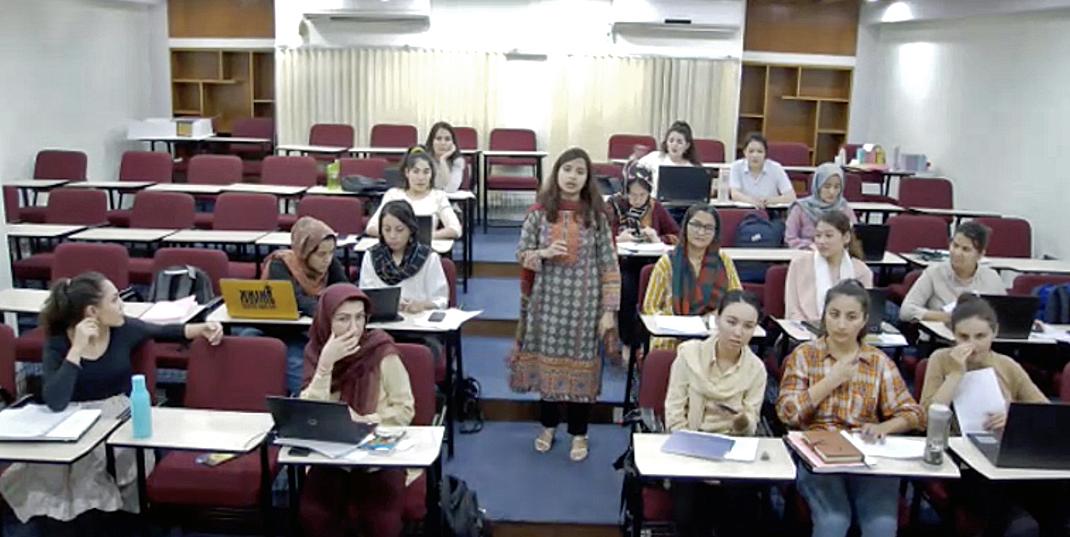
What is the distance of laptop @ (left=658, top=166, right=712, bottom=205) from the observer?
6438 mm

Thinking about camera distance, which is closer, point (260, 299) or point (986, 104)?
point (260, 299)

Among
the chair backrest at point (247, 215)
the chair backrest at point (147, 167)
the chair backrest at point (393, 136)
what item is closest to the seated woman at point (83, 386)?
the chair backrest at point (247, 215)

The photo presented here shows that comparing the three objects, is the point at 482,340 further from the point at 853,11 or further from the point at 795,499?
the point at 853,11

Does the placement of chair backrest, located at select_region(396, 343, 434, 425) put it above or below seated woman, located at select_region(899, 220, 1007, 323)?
below

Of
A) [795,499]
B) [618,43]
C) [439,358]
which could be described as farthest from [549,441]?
[618,43]

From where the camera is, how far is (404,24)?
31.9 ft

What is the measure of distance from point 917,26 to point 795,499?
737 cm

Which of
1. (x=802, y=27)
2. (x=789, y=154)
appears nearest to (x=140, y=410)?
(x=789, y=154)

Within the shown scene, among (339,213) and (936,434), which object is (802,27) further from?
(936,434)

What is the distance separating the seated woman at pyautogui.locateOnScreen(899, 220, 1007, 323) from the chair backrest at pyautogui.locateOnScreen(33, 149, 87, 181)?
7.06 meters

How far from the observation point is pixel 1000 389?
3375mm

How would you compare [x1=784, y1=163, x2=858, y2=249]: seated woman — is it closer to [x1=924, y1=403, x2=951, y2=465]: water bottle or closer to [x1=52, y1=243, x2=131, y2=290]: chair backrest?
[x1=924, y1=403, x2=951, y2=465]: water bottle

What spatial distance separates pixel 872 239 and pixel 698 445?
2.98m

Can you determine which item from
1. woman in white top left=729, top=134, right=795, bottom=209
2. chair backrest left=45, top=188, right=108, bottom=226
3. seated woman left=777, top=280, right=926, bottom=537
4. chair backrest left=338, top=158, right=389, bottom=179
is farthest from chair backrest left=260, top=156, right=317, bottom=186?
seated woman left=777, top=280, right=926, bottom=537
